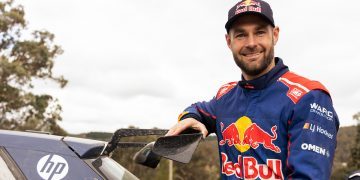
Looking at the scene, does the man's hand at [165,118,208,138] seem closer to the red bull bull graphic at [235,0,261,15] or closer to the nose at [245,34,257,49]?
the nose at [245,34,257,49]

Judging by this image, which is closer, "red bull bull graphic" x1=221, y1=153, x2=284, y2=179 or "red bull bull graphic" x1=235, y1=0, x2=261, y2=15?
"red bull bull graphic" x1=221, y1=153, x2=284, y2=179

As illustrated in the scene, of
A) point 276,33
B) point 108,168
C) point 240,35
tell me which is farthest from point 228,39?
point 108,168

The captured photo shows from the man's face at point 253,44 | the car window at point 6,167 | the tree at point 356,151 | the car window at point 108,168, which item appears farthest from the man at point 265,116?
the tree at point 356,151

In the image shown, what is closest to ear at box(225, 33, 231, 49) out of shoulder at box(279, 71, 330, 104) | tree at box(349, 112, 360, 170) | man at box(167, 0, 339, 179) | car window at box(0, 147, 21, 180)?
man at box(167, 0, 339, 179)

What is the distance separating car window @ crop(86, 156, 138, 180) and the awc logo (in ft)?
0.39

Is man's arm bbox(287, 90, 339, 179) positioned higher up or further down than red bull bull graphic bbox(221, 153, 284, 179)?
higher up

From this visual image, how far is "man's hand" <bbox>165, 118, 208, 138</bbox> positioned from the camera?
7.39 ft

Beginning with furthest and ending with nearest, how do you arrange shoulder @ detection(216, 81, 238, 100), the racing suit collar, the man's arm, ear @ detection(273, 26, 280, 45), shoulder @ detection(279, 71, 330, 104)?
shoulder @ detection(216, 81, 238, 100), ear @ detection(273, 26, 280, 45), the racing suit collar, shoulder @ detection(279, 71, 330, 104), the man's arm

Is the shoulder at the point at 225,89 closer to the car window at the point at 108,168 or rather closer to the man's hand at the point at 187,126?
the man's hand at the point at 187,126

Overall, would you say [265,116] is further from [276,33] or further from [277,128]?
[276,33]

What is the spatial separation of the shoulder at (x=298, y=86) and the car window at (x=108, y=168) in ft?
3.08

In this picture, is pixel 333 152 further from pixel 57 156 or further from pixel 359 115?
pixel 359 115

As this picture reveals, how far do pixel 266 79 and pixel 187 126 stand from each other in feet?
1.47

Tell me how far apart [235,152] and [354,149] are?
4706cm
